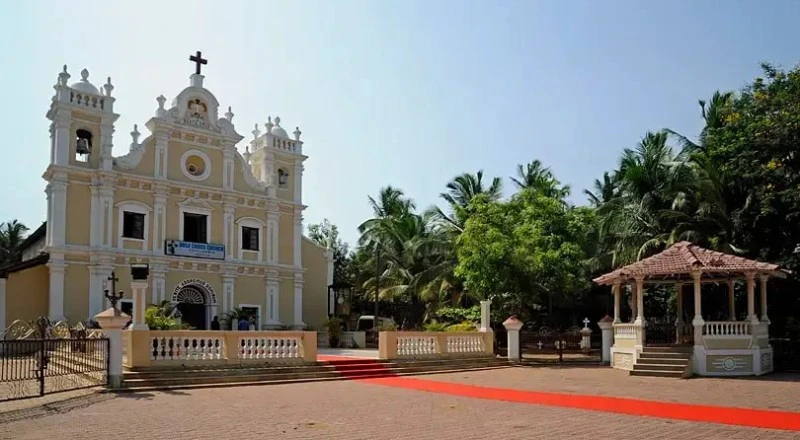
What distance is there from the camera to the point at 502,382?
1709cm

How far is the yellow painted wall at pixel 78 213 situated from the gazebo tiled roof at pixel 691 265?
20.1 metres

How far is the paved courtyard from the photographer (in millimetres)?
9359

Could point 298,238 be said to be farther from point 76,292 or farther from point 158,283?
point 76,292

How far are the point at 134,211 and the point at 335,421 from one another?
22.6 meters

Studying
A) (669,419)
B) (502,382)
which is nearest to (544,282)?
(502,382)

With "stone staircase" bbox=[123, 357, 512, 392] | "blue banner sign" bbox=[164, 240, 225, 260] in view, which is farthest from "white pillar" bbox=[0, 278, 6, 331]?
"stone staircase" bbox=[123, 357, 512, 392]

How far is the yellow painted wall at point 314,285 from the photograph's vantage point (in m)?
36.5

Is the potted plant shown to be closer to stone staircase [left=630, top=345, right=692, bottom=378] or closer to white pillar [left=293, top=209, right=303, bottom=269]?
white pillar [left=293, top=209, right=303, bottom=269]

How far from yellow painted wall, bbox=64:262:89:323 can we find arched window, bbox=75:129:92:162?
4.59 m

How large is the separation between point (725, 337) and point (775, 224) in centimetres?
659

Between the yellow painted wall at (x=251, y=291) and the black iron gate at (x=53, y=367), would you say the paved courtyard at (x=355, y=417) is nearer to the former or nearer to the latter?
the black iron gate at (x=53, y=367)

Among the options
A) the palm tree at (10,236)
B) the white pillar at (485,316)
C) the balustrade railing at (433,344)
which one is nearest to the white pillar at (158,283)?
the balustrade railing at (433,344)

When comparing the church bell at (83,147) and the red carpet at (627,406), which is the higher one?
the church bell at (83,147)

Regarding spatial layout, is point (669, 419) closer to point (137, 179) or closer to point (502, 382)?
point (502, 382)
